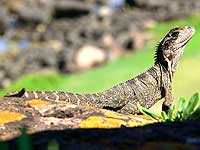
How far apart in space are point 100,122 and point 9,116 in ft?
3.21

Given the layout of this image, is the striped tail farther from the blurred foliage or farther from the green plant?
the blurred foliage

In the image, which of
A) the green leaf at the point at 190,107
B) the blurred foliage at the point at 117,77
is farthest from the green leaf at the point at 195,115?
the blurred foliage at the point at 117,77

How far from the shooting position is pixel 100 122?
555cm

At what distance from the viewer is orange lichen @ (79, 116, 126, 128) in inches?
214

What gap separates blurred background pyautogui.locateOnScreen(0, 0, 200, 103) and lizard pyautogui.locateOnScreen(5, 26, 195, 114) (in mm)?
9712

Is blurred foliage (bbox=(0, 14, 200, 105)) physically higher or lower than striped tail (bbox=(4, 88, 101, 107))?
higher

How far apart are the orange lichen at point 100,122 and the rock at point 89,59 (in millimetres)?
23091

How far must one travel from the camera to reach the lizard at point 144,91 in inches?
309

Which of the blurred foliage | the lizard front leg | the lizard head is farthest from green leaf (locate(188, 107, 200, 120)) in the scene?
the blurred foliage

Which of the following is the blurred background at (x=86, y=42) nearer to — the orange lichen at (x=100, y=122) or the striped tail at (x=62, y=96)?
the striped tail at (x=62, y=96)

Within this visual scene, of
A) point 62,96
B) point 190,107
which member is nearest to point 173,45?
point 62,96

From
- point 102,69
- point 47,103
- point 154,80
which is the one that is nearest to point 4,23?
point 102,69

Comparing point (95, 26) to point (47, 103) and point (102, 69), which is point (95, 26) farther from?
point (47, 103)

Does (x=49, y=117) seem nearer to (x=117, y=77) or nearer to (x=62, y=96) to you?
(x=62, y=96)
